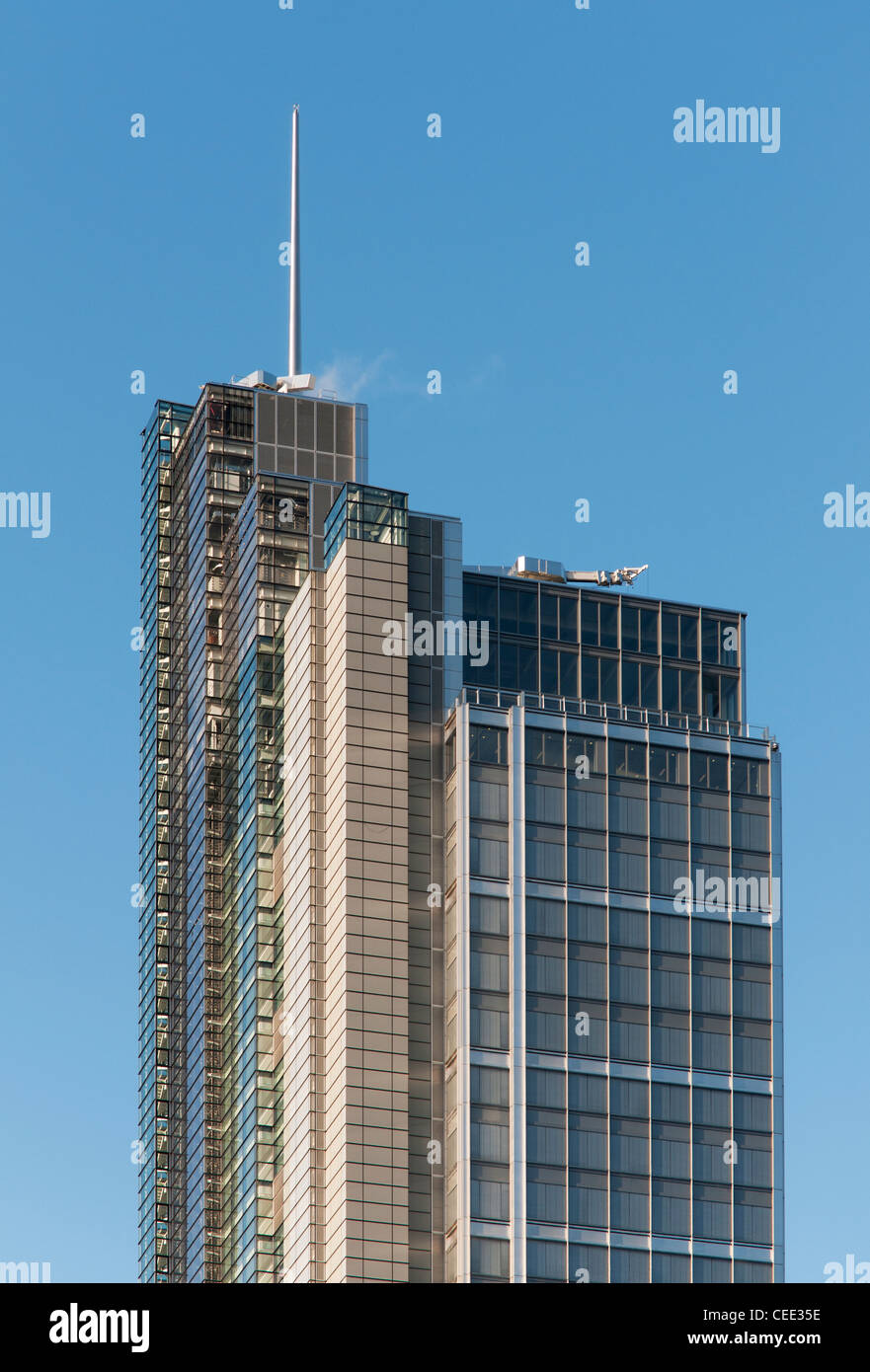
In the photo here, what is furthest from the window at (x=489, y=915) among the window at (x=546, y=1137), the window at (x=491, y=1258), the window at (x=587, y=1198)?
the window at (x=491, y=1258)

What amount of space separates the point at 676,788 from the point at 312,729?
2378cm

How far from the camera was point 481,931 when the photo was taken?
530 ft

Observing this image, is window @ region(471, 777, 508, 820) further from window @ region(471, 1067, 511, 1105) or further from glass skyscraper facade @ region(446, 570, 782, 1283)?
window @ region(471, 1067, 511, 1105)

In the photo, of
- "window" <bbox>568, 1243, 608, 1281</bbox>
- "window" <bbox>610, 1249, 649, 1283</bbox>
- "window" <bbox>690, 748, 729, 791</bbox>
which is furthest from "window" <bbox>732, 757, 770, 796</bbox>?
"window" <bbox>568, 1243, 608, 1281</bbox>

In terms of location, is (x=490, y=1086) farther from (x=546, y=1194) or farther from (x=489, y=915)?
(x=489, y=915)

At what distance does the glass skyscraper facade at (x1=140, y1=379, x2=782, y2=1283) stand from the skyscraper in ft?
0.69

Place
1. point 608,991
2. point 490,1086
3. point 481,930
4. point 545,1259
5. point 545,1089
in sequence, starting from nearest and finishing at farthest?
point 545,1259, point 490,1086, point 545,1089, point 481,930, point 608,991

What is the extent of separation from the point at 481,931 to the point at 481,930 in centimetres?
6

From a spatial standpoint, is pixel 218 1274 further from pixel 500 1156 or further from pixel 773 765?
pixel 773 765

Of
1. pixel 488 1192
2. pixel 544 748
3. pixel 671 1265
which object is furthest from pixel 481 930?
pixel 671 1265

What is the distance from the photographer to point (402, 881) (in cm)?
16050
